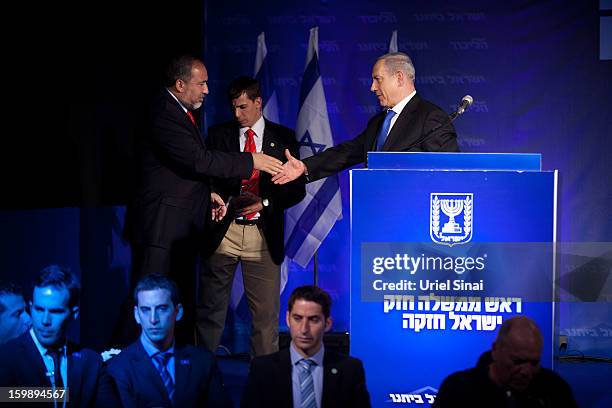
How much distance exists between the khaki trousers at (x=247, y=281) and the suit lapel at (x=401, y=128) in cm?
123

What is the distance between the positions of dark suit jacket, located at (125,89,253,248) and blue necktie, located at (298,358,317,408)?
191 cm

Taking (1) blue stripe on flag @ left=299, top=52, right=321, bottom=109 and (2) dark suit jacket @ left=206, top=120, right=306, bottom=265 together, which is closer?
(2) dark suit jacket @ left=206, top=120, right=306, bottom=265

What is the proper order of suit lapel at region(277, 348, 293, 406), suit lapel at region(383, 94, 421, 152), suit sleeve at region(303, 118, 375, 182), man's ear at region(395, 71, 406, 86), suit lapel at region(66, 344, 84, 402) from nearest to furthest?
suit lapel at region(277, 348, 293, 406) < suit lapel at region(66, 344, 84, 402) < suit lapel at region(383, 94, 421, 152) < man's ear at region(395, 71, 406, 86) < suit sleeve at region(303, 118, 375, 182)

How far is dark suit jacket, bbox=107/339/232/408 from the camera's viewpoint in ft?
12.3

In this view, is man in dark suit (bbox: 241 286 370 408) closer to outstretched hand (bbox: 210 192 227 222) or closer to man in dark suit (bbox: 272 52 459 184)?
man in dark suit (bbox: 272 52 459 184)

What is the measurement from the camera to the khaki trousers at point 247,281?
227 inches

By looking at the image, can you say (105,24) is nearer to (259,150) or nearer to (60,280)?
(259,150)

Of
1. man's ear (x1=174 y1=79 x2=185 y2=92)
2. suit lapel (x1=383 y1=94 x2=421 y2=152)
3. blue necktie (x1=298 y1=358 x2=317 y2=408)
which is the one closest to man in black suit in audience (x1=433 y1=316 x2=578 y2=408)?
blue necktie (x1=298 y1=358 x2=317 y2=408)

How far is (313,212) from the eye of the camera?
23.1 ft

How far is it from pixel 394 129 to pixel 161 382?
1926 millimetres

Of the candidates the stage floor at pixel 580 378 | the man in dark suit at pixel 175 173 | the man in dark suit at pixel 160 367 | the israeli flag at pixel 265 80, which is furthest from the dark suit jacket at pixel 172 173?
the israeli flag at pixel 265 80

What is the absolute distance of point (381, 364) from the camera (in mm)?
4031

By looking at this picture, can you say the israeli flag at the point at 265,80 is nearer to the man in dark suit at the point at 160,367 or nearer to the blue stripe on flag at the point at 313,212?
the blue stripe on flag at the point at 313,212

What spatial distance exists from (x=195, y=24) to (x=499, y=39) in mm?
2412
